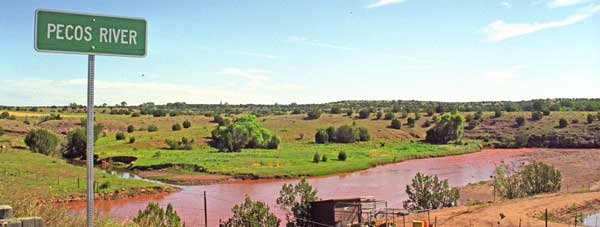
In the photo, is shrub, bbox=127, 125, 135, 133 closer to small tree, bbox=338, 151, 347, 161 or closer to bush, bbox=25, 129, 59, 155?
bush, bbox=25, 129, 59, 155

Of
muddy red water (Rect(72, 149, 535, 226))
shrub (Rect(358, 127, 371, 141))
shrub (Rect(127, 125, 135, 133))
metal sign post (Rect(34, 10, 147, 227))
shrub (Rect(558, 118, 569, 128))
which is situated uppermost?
metal sign post (Rect(34, 10, 147, 227))

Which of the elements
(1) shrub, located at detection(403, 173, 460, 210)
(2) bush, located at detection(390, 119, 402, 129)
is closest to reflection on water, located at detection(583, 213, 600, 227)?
(1) shrub, located at detection(403, 173, 460, 210)

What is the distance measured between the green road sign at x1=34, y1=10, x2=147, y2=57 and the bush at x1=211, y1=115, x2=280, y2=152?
182 ft

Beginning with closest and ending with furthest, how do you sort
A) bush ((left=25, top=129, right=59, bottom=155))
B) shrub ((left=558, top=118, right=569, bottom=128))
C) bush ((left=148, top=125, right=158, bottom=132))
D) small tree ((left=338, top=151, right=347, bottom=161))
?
bush ((left=25, top=129, right=59, bottom=155)) < small tree ((left=338, top=151, right=347, bottom=161)) < bush ((left=148, top=125, right=158, bottom=132)) < shrub ((left=558, top=118, right=569, bottom=128))

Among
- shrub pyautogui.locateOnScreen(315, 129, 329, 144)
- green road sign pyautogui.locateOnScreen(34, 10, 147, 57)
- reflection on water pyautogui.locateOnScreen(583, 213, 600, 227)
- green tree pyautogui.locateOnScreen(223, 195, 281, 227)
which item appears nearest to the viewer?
green road sign pyautogui.locateOnScreen(34, 10, 147, 57)

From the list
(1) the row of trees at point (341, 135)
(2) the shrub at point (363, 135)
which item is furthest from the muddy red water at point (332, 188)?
(2) the shrub at point (363, 135)

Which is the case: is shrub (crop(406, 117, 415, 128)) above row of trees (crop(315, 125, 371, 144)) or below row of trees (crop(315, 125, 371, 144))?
above

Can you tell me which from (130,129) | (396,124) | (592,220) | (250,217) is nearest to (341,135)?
(396,124)

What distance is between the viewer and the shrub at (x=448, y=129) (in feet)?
235

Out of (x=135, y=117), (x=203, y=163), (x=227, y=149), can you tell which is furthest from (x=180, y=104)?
(x=203, y=163)

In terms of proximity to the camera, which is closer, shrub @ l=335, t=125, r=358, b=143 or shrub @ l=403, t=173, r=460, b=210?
shrub @ l=403, t=173, r=460, b=210

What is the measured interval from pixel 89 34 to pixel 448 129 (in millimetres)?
71319

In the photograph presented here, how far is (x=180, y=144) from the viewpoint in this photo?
62.0m

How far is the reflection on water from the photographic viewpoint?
24.3 meters
